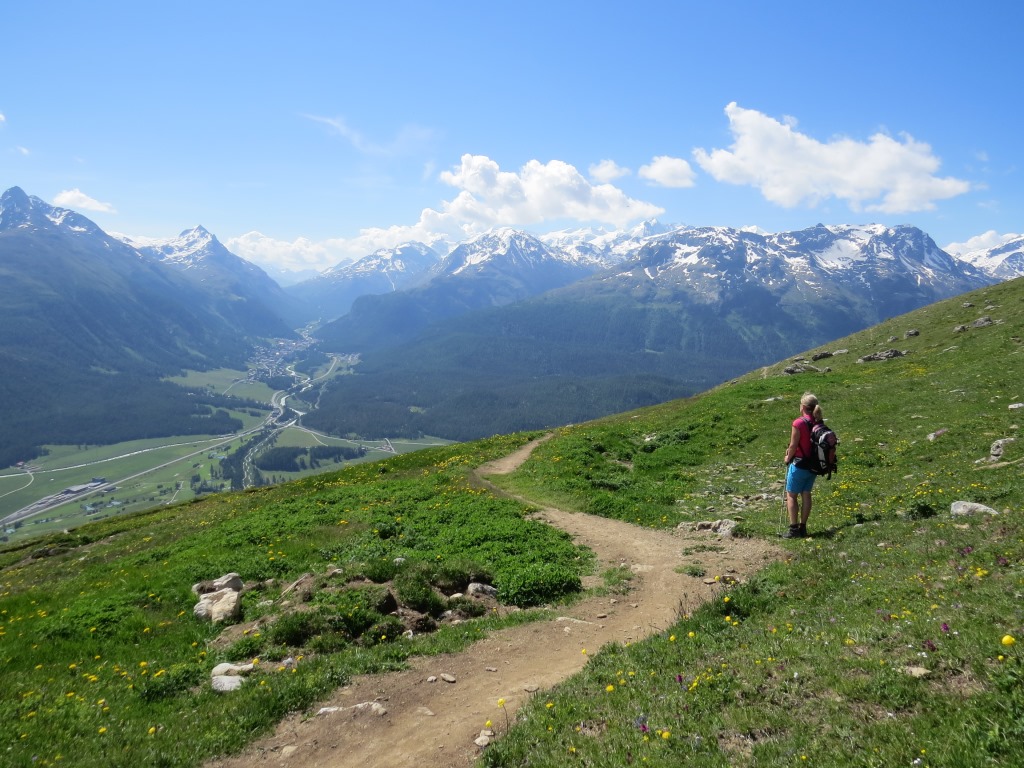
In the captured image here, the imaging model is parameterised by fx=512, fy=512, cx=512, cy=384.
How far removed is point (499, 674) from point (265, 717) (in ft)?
16.1

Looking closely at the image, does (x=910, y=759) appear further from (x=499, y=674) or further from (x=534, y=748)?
(x=499, y=674)

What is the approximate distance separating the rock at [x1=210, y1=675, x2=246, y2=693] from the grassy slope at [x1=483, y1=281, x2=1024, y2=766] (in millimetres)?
6632

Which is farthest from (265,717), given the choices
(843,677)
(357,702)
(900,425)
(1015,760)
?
(900,425)

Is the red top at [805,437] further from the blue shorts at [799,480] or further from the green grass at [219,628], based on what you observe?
the green grass at [219,628]

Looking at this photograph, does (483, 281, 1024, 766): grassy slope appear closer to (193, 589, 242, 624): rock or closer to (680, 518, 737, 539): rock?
(680, 518, 737, 539): rock

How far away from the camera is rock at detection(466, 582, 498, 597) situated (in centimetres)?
1652

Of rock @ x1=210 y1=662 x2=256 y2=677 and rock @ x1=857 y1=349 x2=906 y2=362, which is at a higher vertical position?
rock @ x1=857 y1=349 x2=906 y2=362

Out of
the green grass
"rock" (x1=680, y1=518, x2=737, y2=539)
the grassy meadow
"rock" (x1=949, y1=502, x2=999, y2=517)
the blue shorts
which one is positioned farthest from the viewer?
"rock" (x1=680, y1=518, x2=737, y2=539)

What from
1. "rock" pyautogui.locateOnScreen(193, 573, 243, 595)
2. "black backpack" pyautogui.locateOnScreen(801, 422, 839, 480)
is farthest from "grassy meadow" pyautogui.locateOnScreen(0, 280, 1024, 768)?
"black backpack" pyautogui.locateOnScreen(801, 422, 839, 480)

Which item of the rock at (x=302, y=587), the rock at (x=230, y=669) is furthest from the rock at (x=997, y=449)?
the rock at (x=230, y=669)

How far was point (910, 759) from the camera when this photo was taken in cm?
593

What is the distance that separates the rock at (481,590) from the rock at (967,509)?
47.3 ft

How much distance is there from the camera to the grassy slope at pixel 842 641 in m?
6.74

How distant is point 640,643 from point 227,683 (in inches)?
369
